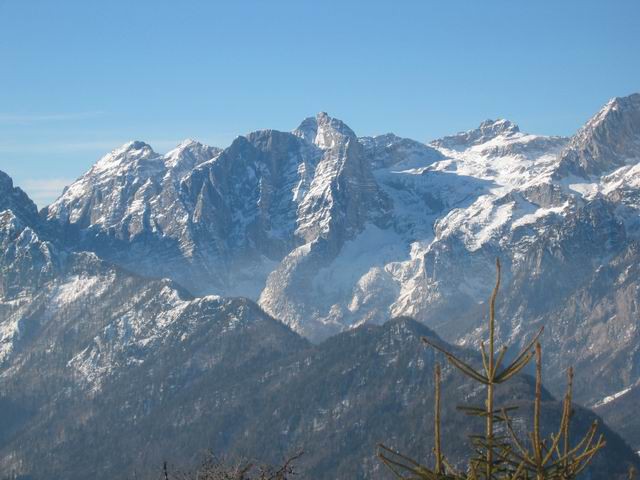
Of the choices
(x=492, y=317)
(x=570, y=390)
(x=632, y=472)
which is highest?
(x=492, y=317)

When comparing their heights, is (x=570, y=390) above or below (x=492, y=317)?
below

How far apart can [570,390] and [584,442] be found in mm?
3922

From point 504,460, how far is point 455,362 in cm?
244

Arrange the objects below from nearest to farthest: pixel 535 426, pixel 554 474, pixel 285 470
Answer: pixel 535 426
pixel 554 474
pixel 285 470

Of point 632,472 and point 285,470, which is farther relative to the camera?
point 285,470

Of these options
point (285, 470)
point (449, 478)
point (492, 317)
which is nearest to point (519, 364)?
point (492, 317)

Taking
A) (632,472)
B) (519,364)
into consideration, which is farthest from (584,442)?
(519,364)

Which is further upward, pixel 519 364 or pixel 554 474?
pixel 519 364

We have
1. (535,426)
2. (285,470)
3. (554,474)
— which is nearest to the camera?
(535,426)

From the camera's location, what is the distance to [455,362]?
1059 inches

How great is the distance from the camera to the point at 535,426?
81.6 feet

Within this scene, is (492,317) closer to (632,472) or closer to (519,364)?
(519,364)

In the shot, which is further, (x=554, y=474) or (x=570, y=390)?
(x=554, y=474)

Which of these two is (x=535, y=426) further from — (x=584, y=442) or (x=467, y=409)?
(x=584, y=442)
